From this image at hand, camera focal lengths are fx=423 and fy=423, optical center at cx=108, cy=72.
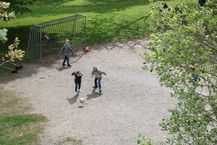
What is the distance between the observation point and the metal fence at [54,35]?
25797 millimetres

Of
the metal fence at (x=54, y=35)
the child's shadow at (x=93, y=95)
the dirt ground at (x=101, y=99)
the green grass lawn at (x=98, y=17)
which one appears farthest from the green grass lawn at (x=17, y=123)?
the green grass lawn at (x=98, y=17)

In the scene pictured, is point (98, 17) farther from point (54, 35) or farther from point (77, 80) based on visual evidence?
point (77, 80)

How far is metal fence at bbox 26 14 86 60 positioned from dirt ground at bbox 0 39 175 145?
1.45 m

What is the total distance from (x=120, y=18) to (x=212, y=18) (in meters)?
24.3

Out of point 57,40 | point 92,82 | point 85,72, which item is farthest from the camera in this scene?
point 57,40

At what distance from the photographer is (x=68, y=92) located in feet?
69.7

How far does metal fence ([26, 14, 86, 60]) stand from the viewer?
2580 centimetres

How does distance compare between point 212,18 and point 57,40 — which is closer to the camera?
point 212,18

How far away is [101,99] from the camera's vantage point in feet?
66.6

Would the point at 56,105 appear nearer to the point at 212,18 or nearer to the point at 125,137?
the point at 125,137

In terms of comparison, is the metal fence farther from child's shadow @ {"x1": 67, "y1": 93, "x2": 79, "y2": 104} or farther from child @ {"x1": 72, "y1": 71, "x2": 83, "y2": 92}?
child's shadow @ {"x1": 67, "y1": 93, "x2": 79, "y2": 104}

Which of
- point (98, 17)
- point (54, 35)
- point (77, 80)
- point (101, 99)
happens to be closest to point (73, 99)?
point (77, 80)

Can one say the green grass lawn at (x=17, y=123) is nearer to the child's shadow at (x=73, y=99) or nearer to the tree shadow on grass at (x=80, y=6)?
the child's shadow at (x=73, y=99)

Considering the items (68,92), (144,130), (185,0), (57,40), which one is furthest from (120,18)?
(185,0)
